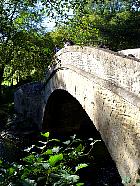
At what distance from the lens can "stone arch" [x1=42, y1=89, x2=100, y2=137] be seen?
397 inches

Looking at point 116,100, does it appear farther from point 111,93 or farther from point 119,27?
point 119,27

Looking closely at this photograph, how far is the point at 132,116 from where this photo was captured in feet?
10.9

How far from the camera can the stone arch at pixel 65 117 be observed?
1009 cm

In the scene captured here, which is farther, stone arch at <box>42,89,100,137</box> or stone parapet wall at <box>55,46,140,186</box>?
stone arch at <box>42,89,100,137</box>

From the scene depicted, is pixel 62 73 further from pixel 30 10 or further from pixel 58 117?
pixel 30 10

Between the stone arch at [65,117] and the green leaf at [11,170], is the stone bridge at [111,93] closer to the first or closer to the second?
the green leaf at [11,170]

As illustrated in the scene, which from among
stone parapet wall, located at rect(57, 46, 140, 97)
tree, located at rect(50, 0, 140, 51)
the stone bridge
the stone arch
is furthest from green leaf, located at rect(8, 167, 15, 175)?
tree, located at rect(50, 0, 140, 51)

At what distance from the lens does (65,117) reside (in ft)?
35.3

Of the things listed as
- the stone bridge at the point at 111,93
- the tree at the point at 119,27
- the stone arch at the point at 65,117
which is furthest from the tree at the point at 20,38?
the stone bridge at the point at 111,93

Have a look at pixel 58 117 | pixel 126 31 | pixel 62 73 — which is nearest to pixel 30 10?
pixel 58 117

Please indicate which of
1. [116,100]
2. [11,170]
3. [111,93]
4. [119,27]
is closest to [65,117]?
[111,93]

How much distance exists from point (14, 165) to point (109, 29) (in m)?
27.2

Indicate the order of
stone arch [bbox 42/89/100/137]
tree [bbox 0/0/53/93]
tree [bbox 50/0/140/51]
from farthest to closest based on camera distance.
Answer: tree [bbox 50/0/140/51]
tree [bbox 0/0/53/93]
stone arch [bbox 42/89/100/137]

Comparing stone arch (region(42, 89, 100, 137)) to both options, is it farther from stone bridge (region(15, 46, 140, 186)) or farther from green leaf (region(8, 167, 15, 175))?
green leaf (region(8, 167, 15, 175))
